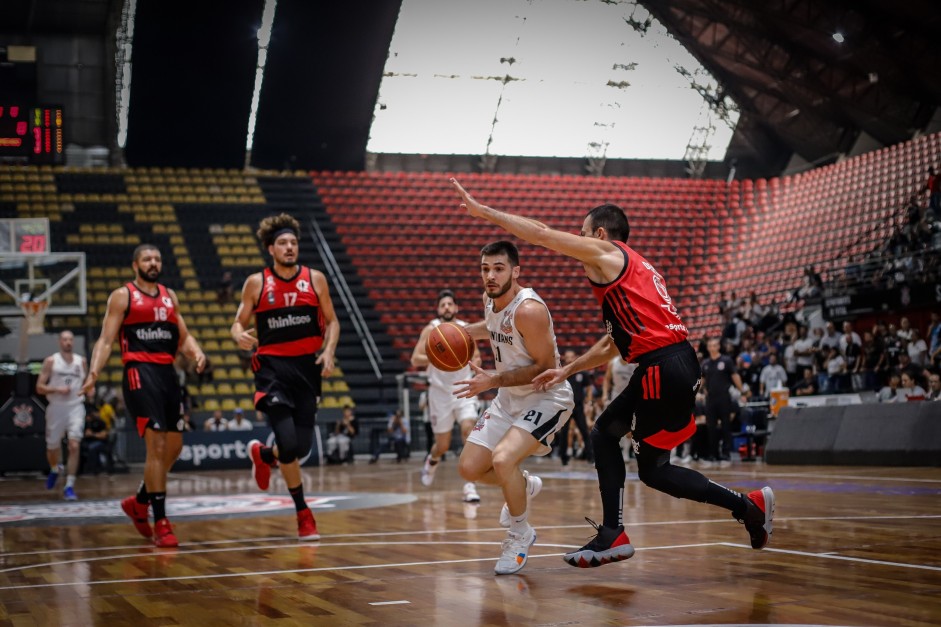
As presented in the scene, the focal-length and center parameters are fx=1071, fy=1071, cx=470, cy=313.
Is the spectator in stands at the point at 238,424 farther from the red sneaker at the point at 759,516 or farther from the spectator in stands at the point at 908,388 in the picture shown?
the red sneaker at the point at 759,516

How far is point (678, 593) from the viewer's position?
4.54 metres

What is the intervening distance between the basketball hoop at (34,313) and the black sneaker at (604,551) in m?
17.1

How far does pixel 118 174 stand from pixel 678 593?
27.4 m

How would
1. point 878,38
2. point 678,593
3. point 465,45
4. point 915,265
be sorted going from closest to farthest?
point 678,593
point 915,265
point 878,38
point 465,45

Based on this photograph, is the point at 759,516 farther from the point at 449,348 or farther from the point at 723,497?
the point at 449,348

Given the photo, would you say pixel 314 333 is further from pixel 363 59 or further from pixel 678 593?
pixel 363 59

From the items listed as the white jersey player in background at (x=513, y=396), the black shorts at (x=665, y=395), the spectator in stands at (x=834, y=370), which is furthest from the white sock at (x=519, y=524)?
the spectator in stands at (x=834, y=370)

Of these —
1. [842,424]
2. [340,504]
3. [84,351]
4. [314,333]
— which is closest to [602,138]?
[84,351]

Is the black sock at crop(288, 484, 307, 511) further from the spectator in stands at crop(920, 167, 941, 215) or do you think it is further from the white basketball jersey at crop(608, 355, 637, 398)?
the spectator in stands at crop(920, 167, 941, 215)

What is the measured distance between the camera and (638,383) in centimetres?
523

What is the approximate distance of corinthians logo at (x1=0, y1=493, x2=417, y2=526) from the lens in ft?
31.1

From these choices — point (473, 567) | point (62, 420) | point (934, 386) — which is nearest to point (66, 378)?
point (62, 420)

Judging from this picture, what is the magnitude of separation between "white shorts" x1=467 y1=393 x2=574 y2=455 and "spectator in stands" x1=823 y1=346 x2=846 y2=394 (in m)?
12.1

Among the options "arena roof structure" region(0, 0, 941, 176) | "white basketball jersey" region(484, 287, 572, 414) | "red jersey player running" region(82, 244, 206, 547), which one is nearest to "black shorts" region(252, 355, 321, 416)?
"red jersey player running" region(82, 244, 206, 547)
